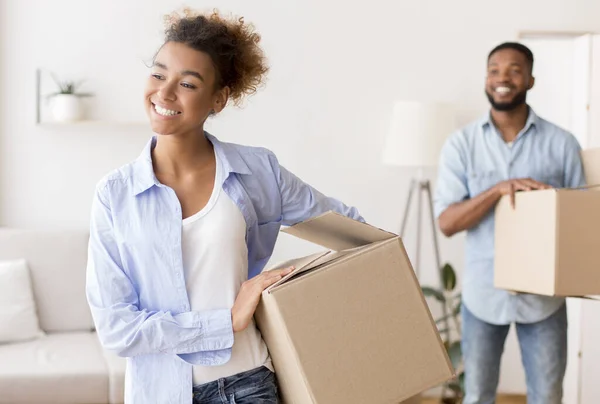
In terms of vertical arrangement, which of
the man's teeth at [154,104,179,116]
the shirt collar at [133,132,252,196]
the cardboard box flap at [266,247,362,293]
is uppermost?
the man's teeth at [154,104,179,116]

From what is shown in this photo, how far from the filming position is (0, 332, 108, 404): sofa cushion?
123 inches

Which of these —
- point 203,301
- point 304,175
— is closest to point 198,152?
point 203,301

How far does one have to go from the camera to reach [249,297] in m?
1.42

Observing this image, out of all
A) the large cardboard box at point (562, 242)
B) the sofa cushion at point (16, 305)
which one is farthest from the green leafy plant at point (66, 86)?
the large cardboard box at point (562, 242)

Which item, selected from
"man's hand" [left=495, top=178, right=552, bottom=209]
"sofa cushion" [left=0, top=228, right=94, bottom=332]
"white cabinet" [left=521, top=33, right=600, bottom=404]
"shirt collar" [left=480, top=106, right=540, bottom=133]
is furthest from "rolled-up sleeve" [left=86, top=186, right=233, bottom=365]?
"white cabinet" [left=521, top=33, right=600, bottom=404]

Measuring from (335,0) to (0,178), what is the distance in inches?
68.9

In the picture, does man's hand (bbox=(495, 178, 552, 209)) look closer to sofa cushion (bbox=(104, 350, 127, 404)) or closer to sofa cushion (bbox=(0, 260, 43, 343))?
sofa cushion (bbox=(104, 350, 127, 404))

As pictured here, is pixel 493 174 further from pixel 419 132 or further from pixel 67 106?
pixel 67 106

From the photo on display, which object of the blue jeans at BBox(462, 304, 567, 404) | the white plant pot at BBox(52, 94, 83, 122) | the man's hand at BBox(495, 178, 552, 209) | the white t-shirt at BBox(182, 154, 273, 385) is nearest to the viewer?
the white t-shirt at BBox(182, 154, 273, 385)

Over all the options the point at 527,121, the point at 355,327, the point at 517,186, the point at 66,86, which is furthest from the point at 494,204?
the point at 66,86

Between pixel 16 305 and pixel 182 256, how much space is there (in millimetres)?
2300

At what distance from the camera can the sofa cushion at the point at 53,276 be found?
366cm

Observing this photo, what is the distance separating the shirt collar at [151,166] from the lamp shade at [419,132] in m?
2.38

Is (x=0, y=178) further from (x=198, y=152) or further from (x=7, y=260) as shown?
(x=198, y=152)
